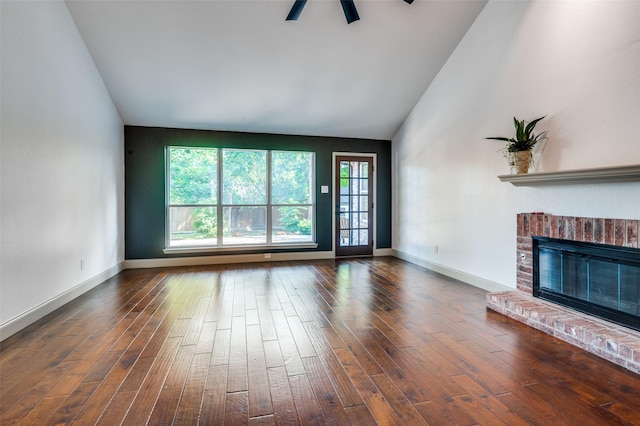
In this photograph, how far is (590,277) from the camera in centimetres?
282

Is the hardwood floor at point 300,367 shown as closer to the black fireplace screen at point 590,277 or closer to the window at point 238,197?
the black fireplace screen at point 590,277

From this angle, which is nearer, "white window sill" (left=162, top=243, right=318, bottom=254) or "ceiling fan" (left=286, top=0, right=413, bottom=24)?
"ceiling fan" (left=286, top=0, right=413, bottom=24)

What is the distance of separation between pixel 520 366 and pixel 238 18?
441 cm

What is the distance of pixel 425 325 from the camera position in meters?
2.89

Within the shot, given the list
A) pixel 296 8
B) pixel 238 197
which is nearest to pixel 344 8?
pixel 296 8

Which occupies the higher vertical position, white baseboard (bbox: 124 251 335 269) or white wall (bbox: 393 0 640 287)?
white wall (bbox: 393 0 640 287)

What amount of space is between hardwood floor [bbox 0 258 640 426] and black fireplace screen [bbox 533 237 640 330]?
1.73 feet

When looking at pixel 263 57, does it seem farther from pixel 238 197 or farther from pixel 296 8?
pixel 238 197

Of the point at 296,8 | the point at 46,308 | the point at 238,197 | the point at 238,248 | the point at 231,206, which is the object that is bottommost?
the point at 46,308

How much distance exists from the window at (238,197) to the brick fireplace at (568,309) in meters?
3.76

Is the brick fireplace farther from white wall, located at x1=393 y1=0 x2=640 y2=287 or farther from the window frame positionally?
the window frame

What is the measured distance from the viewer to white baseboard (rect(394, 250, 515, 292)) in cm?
390

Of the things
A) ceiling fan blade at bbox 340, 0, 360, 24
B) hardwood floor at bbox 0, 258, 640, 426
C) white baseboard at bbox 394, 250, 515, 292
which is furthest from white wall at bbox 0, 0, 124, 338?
white baseboard at bbox 394, 250, 515, 292

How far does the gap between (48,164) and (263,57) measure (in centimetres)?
280
